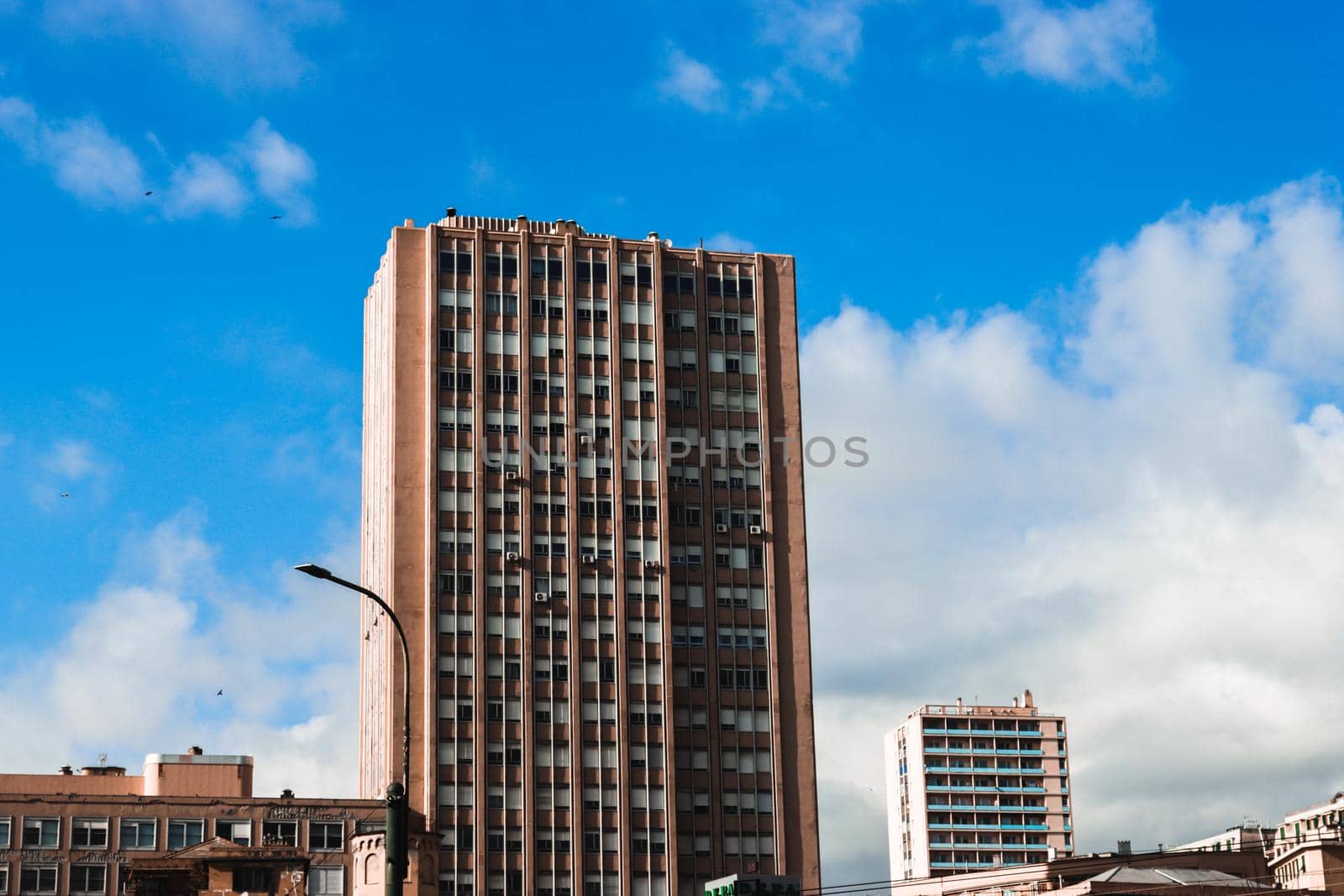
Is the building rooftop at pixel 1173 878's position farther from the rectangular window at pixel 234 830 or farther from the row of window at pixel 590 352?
the rectangular window at pixel 234 830

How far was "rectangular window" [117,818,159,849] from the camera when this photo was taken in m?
122

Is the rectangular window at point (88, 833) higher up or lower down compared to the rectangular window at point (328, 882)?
higher up

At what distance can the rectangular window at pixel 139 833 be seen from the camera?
4813 inches

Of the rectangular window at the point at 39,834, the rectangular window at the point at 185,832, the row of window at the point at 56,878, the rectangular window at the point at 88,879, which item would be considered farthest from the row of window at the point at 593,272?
the rectangular window at the point at 88,879

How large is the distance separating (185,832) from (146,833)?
248 centimetres

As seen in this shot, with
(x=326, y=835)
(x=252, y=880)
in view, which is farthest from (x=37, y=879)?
(x=326, y=835)

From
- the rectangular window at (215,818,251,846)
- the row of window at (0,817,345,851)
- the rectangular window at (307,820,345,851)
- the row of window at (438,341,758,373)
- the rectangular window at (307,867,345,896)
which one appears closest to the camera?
the row of window at (0,817,345,851)

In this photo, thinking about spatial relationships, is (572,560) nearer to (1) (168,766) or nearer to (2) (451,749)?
(2) (451,749)

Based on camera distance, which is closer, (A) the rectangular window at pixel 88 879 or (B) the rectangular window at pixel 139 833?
(A) the rectangular window at pixel 88 879

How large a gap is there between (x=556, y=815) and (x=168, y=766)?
28.6 metres

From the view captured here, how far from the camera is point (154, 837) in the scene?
123m

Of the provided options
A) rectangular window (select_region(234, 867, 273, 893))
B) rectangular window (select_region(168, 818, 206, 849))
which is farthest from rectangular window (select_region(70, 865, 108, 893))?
rectangular window (select_region(234, 867, 273, 893))

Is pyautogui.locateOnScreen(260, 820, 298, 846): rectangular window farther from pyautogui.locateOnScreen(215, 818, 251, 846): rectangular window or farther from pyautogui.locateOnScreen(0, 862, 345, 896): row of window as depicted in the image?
pyautogui.locateOnScreen(0, 862, 345, 896): row of window

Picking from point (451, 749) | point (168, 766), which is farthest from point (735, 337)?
point (168, 766)
